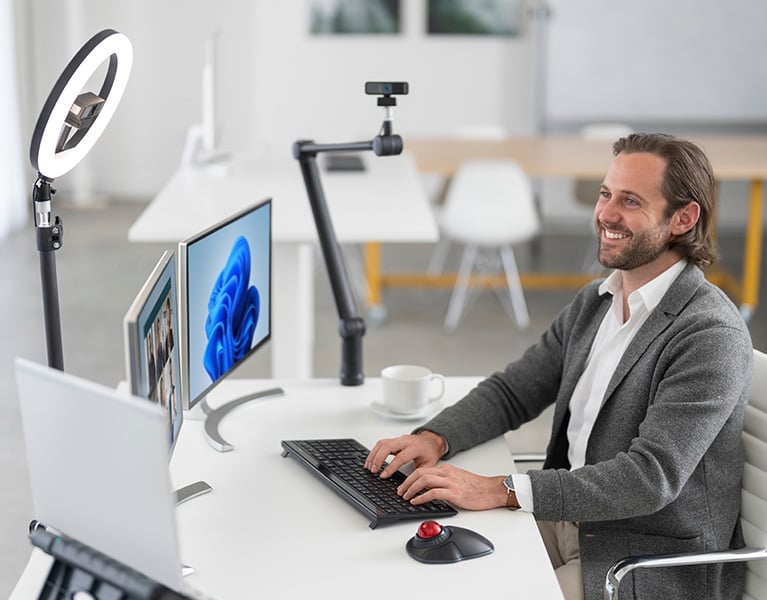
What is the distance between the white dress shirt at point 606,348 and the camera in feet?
6.39

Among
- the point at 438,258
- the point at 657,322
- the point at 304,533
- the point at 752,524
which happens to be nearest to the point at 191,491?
the point at 304,533

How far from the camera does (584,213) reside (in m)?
7.21

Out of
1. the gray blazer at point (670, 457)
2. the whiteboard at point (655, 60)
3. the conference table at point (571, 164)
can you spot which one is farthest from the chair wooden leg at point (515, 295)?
the gray blazer at point (670, 457)

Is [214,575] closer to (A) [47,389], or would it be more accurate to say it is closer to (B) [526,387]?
(A) [47,389]

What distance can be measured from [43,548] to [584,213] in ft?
20.2

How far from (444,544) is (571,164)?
3.52m

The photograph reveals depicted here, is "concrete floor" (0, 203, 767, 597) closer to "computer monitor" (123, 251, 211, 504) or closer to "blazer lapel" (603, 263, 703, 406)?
"blazer lapel" (603, 263, 703, 406)

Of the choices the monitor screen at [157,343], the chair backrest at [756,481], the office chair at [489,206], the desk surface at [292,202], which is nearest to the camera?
the monitor screen at [157,343]

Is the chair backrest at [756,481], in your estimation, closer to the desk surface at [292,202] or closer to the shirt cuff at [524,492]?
the shirt cuff at [524,492]

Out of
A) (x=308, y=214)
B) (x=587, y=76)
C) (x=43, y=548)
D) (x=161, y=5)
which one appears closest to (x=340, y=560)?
(x=43, y=548)

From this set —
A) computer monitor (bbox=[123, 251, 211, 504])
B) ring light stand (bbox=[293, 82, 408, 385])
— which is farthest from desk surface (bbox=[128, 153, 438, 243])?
computer monitor (bbox=[123, 251, 211, 504])

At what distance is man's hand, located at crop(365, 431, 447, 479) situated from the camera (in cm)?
190

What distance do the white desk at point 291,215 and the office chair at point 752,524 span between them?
158cm

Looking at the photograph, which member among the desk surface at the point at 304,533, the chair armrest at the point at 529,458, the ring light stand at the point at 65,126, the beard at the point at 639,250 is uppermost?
the ring light stand at the point at 65,126
